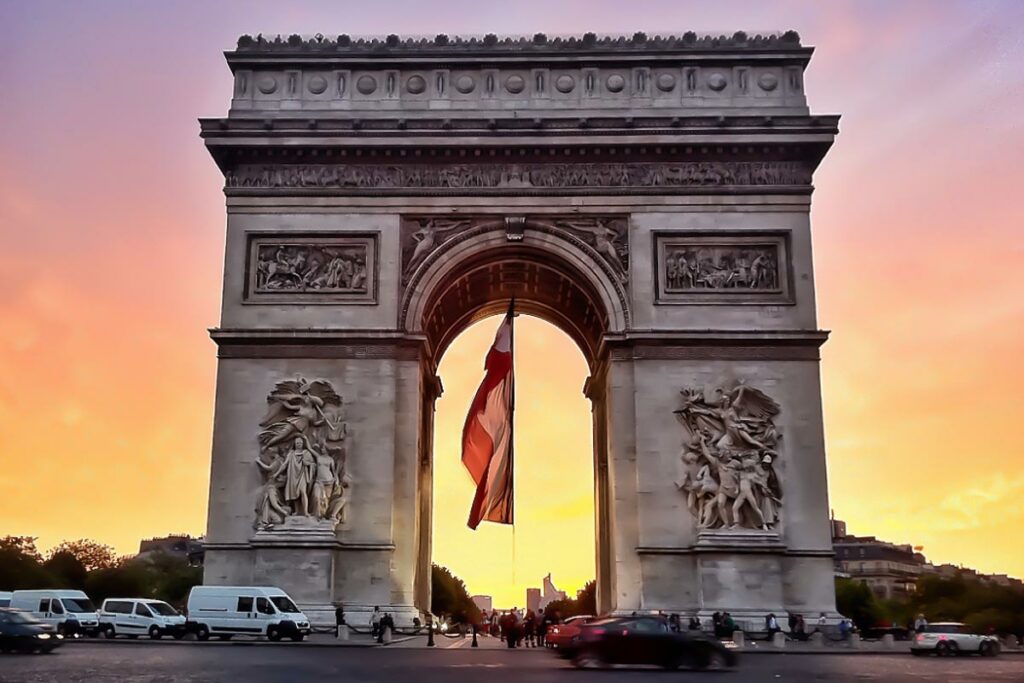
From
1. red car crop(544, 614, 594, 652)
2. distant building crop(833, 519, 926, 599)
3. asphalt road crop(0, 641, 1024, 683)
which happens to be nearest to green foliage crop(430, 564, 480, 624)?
distant building crop(833, 519, 926, 599)

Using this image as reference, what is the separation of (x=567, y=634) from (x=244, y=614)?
861cm

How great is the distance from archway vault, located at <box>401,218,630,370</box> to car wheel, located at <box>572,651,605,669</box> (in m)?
13.4

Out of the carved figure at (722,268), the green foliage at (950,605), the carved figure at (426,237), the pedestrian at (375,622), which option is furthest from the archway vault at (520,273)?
the green foliage at (950,605)

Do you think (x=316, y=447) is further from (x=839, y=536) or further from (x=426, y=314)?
(x=839, y=536)

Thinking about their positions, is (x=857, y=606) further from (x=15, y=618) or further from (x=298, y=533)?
(x=15, y=618)

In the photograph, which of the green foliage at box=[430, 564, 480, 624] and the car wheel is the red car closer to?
the car wheel

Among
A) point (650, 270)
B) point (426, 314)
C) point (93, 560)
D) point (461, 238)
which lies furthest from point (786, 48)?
point (93, 560)

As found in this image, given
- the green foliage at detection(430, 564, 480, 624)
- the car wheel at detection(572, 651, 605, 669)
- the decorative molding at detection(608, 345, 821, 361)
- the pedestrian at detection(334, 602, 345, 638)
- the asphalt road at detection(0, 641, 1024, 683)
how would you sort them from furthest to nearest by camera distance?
the green foliage at detection(430, 564, 480, 624) → the decorative molding at detection(608, 345, 821, 361) → the pedestrian at detection(334, 602, 345, 638) → the car wheel at detection(572, 651, 605, 669) → the asphalt road at detection(0, 641, 1024, 683)

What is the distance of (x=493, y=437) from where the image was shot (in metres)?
35.0

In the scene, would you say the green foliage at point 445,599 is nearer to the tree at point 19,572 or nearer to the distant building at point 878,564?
the tree at point 19,572

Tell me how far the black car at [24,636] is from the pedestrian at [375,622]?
829 cm

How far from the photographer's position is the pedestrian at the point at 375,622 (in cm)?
2982

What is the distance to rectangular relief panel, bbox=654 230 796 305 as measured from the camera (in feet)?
110

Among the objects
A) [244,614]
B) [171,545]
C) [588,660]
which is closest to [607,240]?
[244,614]
